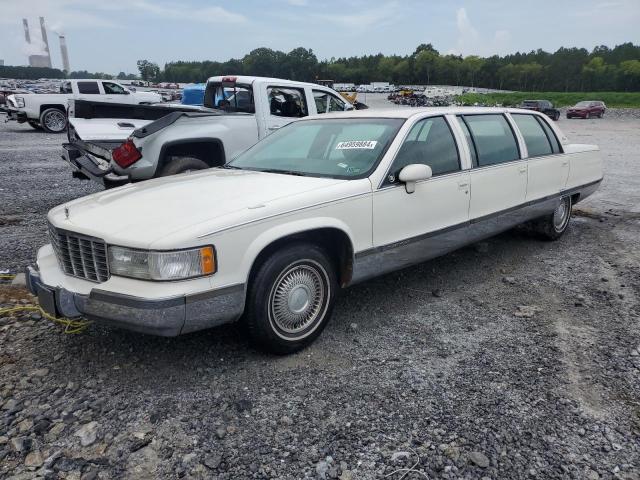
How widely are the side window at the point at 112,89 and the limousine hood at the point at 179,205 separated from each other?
1643 centimetres

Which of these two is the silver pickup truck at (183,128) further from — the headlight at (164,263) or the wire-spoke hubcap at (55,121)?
the wire-spoke hubcap at (55,121)

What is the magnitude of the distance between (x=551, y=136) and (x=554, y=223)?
39.0 inches

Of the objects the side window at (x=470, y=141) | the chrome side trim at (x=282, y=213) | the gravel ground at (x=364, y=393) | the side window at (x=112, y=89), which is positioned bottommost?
the gravel ground at (x=364, y=393)

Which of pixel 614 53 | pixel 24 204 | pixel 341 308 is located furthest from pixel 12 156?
pixel 614 53

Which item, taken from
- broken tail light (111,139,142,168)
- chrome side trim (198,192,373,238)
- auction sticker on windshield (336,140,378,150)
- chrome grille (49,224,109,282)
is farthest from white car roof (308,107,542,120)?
broken tail light (111,139,142,168)

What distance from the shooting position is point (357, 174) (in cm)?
376

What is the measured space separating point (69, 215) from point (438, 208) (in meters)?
2.73

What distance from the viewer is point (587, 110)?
4059 cm

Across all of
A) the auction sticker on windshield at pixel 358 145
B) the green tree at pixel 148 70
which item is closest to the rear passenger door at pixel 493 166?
the auction sticker on windshield at pixel 358 145

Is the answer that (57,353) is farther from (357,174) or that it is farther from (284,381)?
(357,174)

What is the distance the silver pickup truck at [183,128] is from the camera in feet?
21.9

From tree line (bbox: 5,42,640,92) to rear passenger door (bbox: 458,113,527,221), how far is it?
104 m

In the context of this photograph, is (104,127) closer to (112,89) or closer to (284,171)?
(284,171)

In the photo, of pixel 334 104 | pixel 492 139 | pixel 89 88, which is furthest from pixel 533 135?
pixel 89 88
